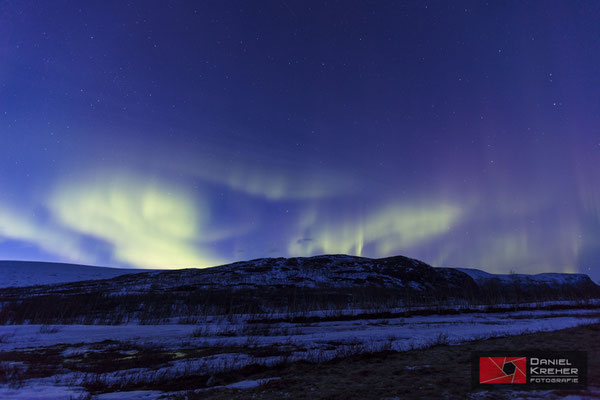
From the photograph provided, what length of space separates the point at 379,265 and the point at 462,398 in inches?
4358

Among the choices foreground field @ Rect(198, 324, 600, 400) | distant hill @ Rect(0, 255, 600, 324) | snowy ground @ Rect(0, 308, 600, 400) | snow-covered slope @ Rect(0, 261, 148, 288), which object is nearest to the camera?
foreground field @ Rect(198, 324, 600, 400)

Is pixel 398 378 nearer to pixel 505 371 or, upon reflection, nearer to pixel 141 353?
pixel 505 371

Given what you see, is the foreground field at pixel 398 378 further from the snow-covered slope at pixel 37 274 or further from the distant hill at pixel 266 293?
the snow-covered slope at pixel 37 274

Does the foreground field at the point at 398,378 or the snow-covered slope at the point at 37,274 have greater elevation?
the foreground field at the point at 398,378

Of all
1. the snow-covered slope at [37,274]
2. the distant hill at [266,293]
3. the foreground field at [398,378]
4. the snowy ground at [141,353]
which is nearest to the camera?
the foreground field at [398,378]

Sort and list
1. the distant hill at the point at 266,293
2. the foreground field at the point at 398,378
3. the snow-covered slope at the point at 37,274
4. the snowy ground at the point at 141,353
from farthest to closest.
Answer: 1. the snow-covered slope at the point at 37,274
2. the distant hill at the point at 266,293
3. the snowy ground at the point at 141,353
4. the foreground field at the point at 398,378

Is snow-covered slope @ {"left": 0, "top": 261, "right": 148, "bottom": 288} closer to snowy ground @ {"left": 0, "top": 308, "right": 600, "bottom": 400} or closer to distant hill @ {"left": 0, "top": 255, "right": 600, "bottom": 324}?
distant hill @ {"left": 0, "top": 255, "right": 600, "bottom": 324}

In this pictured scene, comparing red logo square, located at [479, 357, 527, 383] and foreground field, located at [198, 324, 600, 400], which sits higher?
red logo square, located at [479, 357, 527, 383]

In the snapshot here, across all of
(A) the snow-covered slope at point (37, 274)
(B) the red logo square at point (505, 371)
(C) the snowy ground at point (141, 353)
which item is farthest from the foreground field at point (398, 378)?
(A) the snow-covered slope at point (37, 274)

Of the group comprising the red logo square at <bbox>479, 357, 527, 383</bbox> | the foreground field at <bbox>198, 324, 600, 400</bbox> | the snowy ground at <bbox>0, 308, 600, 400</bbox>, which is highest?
the red logo square at <bbox>479, 357, 527, 383</bbox>

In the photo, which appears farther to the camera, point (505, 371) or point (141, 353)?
point (141, 353)

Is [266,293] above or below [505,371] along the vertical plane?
below

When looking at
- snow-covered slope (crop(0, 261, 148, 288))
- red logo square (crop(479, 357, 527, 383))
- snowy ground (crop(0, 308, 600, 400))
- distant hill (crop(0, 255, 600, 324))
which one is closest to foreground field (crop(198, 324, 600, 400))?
red logo square (crop(479, 357, 527, 383))

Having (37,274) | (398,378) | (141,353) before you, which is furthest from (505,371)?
(37,274)
